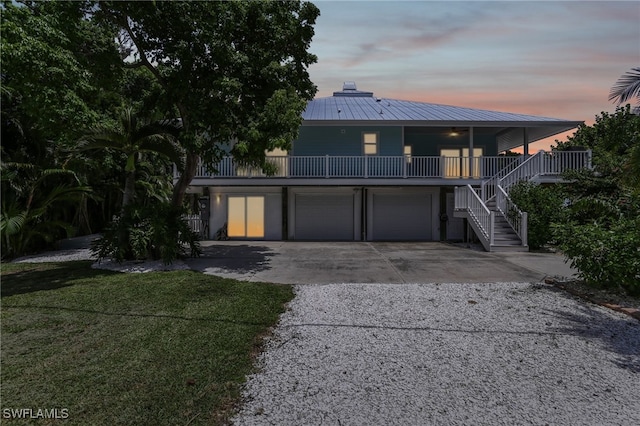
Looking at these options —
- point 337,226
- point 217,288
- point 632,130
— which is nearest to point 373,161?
point 337,226

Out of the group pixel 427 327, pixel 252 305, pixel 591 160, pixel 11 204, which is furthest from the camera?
pixel 591 160

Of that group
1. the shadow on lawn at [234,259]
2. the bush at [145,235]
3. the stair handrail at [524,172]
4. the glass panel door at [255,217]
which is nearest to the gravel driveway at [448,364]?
the shadow on lawn at [234,259]

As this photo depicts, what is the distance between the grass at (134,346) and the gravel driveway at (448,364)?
0.41 metres

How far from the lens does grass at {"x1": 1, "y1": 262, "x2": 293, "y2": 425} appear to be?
308cm

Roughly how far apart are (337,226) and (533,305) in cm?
1139

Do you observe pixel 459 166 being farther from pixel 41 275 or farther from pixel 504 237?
pixel 41 275

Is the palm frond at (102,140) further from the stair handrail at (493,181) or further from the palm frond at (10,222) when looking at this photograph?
the stair handrail at (493,181)

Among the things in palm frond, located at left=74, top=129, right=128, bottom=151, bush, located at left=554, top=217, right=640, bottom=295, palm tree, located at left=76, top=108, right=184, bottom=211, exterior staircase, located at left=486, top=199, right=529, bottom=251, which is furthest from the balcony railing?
bush, located at left=554, top=217, right=640, bottom=295

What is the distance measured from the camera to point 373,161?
650 inches

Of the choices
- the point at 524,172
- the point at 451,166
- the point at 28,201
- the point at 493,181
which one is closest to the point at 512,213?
the point at 524,172

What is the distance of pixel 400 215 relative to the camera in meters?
17.0

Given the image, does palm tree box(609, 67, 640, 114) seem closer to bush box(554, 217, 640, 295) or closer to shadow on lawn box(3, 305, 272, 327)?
bush box(554, 217, 640, 295)

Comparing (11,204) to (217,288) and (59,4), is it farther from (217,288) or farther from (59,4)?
(217,288)

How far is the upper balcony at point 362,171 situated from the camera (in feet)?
51.1
